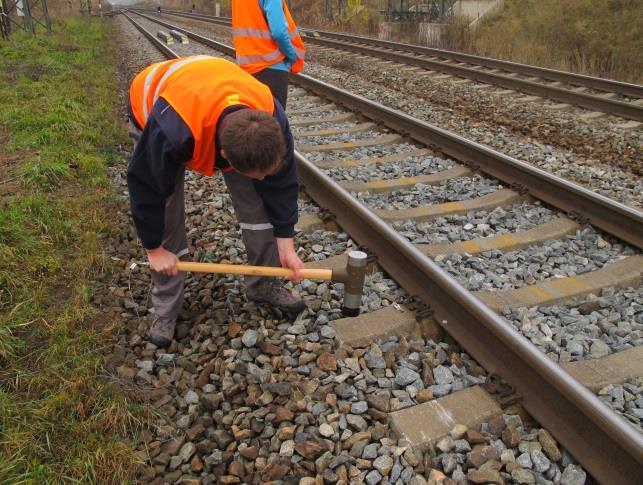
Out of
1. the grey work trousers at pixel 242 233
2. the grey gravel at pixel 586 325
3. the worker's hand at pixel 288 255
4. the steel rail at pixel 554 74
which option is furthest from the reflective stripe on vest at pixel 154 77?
the steel rail at pixel 554 74

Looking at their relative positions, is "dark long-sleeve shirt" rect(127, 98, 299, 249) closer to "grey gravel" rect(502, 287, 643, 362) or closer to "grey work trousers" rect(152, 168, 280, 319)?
"grey work trousers" rect(152, 168, 280, 319)

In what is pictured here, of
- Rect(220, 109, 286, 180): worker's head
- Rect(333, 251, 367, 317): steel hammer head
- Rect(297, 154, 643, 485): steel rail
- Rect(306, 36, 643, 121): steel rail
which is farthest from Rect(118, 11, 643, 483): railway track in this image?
Rect(306, 36, 643, 121): steel rail

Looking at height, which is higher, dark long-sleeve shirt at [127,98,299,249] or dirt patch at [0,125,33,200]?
dark long-sleeve shirt at [127,98,299,249]

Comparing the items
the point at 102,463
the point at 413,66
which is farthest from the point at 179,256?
the point at 413,66

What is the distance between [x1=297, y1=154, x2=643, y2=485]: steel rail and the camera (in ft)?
6.70

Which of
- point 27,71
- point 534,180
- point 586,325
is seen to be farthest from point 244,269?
point 27,71

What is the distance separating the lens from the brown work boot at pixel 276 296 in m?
3.03

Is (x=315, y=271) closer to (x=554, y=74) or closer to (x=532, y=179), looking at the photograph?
(x=532, y=179)

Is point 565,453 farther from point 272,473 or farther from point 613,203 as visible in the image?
point 613,203

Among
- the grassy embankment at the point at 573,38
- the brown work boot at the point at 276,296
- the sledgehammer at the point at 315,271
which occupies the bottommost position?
the brown work boot at the point at 276,296

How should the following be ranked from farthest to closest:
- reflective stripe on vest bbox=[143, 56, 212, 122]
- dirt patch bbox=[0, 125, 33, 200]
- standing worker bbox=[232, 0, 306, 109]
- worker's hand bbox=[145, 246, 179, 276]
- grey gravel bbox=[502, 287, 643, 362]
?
dirt patch bbox=[0, 125, 33, 200] < standing worker bbox=[232, 0, 306, 109] < grey gravel bbox=[502, 287, 643, 362] < worker's hand bbox=[145, 246, 179, 276] < reflective stripe on vest bbox=[143, 56, 212, 122]

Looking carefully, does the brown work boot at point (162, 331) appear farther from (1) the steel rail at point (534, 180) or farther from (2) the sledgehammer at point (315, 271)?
(1) the steel rail at point (534, 180)

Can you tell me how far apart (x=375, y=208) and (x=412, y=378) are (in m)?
1.96

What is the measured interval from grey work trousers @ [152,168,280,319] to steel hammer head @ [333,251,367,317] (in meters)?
0.43
